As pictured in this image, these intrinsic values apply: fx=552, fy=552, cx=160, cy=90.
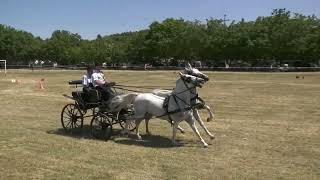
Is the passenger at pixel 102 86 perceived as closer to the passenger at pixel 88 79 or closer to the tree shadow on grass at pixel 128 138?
the passenger at pixel 88 79

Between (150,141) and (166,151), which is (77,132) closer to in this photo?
(150,141)

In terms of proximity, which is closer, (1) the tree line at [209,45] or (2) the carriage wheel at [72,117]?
(2) the carriage wheel at [72,117]

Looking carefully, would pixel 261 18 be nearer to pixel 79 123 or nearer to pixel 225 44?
pixel 225 44

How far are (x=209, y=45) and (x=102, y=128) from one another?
270ft

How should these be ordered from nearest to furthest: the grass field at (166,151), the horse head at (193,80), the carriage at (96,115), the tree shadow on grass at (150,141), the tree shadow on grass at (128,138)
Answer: the grass field at (166,151) → the horse head at (193,80) → the tree shadow on grass at (150,141) → the tree shadow on grass at (128,138) → the carriage at (96,115)

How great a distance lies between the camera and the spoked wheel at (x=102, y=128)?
49.5ft

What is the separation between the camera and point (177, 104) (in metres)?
14.1

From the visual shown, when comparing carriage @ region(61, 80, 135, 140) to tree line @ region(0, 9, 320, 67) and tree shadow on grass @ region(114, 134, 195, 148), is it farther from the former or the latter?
tree line @ region(0, 9, 320, 67)


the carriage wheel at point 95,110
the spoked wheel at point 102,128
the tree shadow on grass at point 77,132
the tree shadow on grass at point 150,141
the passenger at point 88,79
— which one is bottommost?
the tree shadow on grass at point 77,132

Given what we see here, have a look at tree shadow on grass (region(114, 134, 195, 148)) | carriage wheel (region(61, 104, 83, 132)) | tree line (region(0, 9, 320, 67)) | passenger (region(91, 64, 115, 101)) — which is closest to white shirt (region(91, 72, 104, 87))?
passenger (region(91, 64, 115, 101))

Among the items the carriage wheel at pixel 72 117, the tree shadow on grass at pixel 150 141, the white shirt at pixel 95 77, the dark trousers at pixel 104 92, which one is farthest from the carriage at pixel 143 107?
the white shirt at pixel 95 77

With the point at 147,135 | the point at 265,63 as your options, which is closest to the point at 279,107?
the point at 147,135

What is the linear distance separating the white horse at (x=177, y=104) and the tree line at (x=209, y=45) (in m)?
70.9

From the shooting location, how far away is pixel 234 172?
1091cm
